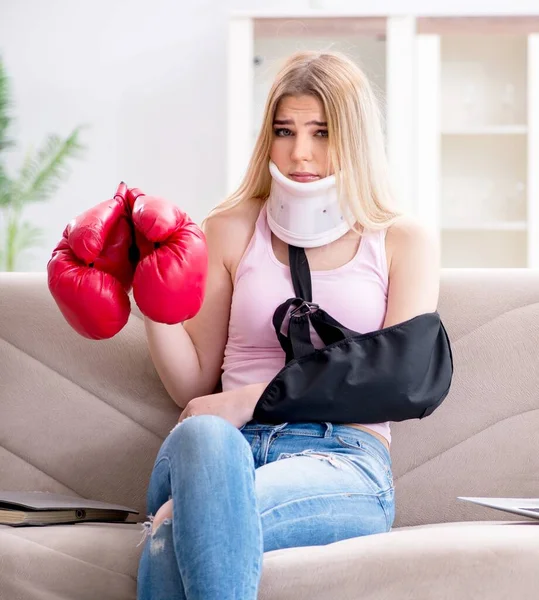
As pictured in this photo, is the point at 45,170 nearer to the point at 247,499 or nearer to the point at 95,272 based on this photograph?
the point at 95,272

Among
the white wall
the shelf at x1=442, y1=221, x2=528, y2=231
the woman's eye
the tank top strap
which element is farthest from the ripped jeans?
the white wall

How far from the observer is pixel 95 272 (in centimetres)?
149

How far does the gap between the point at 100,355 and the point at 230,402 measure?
0.43 m

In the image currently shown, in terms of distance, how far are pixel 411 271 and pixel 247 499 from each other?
0.65m

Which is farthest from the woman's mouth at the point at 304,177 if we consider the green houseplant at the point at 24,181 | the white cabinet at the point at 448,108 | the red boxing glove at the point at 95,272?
the green houseplant at the point at 24,181

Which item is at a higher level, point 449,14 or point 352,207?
point 449,14

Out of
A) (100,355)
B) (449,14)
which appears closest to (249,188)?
(100,355)

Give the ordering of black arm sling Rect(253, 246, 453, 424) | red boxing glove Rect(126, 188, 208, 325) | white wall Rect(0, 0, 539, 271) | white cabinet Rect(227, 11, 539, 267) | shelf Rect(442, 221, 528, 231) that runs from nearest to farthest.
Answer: red boxing glove Rect(126, 188, 208, 325) → black arm sling Rect(253, 246, 453, 424) → white cabinet Rect(227, 11, 539, 267) → shelf Rect(442, 221, 528, 231) → white wall Rect(0, 0, 539, 271)

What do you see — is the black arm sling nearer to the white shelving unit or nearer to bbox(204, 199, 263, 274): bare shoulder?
bbox(204, 199, 263, 274): bare shoulder

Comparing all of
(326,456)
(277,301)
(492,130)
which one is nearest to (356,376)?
(326,456)

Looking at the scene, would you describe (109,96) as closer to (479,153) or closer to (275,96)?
(479,153)

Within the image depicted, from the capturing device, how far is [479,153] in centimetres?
440

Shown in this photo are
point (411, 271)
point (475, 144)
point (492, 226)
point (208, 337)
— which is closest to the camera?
point (411, 271)

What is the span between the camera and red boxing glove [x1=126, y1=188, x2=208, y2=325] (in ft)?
4.73
